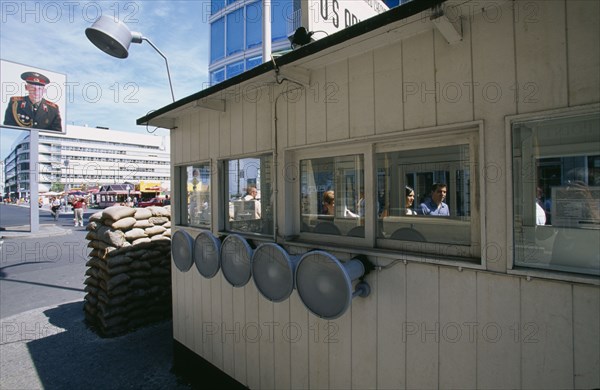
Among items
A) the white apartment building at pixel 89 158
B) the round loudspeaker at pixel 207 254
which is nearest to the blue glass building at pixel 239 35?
the round loudspeaker at pixel 207 254

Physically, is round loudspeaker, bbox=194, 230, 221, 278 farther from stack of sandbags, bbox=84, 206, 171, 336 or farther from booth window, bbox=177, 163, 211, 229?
stack of sandbags, bbox=84, 206, 171, 336

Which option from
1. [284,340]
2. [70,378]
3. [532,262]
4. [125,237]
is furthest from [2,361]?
[532,262]

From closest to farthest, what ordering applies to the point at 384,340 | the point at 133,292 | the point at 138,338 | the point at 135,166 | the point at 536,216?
the point at 536,216 → the point at 384,340 → the point at 138,338 → the point at 133,292 → the point at 135,166

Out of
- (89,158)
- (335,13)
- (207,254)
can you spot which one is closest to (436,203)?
(335,13)

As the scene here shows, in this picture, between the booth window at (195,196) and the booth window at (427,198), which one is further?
the booth window at (195,196)

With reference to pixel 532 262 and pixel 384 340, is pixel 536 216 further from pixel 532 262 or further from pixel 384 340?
pixel 384 340

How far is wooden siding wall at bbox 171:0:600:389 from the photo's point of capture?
1.68 m

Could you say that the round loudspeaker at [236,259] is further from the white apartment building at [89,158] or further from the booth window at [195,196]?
the white apartment building at [89,158]

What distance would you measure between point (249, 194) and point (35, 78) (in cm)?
1825

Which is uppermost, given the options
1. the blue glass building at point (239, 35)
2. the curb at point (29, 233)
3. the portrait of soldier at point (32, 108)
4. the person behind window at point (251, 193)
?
the blue glass building at point (239, 35)

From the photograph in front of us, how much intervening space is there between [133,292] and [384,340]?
4996 millimetres

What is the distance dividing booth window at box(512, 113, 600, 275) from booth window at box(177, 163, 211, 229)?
135 inches

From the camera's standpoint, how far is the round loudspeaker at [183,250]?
12.0 feet

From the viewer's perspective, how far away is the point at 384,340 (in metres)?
2.41
